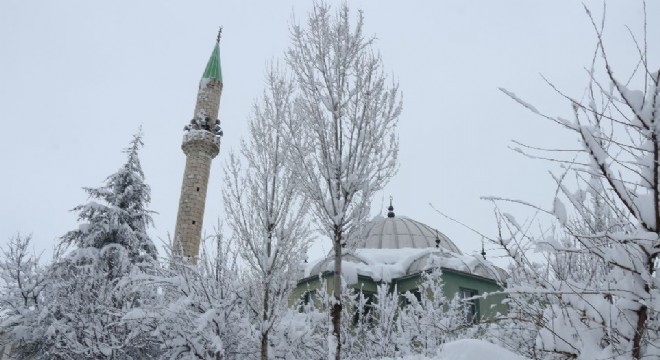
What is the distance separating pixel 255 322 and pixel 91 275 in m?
7.11

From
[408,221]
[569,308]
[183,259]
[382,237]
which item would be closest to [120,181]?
[183,259]

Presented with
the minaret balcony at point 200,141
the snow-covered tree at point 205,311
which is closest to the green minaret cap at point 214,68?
the minaret balcony at point 200,141

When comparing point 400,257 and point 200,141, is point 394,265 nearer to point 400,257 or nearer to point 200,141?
point 400,257

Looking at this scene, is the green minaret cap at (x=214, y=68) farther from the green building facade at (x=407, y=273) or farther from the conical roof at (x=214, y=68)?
the green building facade at (x=407, y=273)

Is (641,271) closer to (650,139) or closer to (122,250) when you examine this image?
(650,139)

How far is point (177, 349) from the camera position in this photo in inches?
432

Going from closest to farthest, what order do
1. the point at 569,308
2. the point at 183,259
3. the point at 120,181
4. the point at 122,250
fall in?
1. the point at 569,308
2. the point at 183,259
3. the point at 122,250
4. the point at 120,181

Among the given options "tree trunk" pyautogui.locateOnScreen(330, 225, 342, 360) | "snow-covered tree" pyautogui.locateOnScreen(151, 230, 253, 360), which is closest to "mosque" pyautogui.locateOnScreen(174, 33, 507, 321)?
"snow-covered tree" pyautogui.locateOnScreen(151, 230, 253, 360)

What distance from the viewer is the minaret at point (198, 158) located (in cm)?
2405

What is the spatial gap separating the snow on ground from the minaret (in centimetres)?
1950

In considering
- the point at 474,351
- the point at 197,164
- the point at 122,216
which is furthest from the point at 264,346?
the point at 197,164

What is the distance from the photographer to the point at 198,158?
1003 inches

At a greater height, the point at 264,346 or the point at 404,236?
the point at 404,236

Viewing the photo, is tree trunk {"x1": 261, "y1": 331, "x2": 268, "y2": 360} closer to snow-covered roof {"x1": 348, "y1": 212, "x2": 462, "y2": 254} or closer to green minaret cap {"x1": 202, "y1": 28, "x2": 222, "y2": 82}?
snow-covered roof {"x1": 348, "y1": 212, "x2": 462, "y2": 254}
